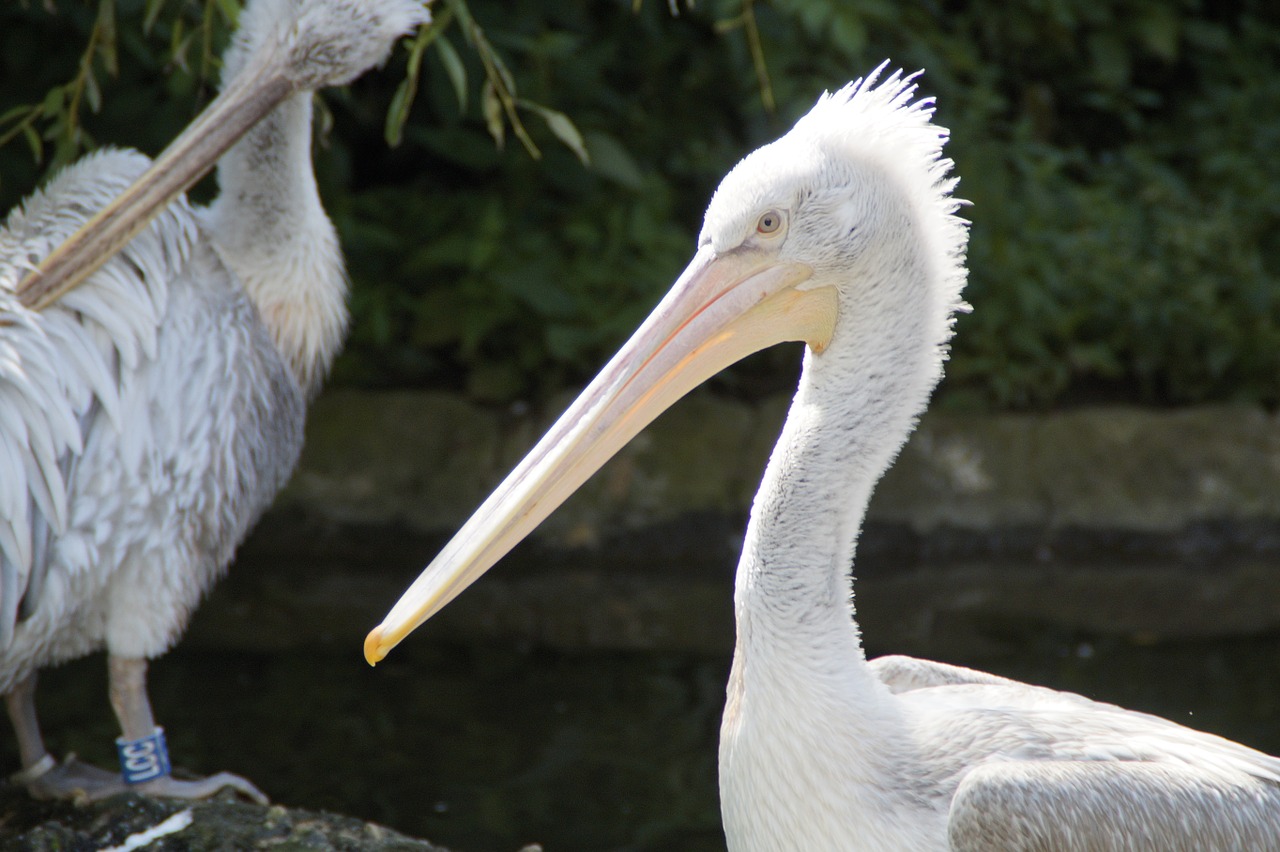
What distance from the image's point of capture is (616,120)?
527 centimetres

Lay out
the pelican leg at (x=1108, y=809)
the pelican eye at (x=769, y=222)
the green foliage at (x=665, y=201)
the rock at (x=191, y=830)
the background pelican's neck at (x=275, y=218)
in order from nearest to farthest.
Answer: the pelican leg at (x=1108, y=809) < the pelican eye at (x=769, y=222) < the rock at (x=191, y=830) < the background pelican's neck at (x=275, y=218) < the green foliage at (x=665, y=201)

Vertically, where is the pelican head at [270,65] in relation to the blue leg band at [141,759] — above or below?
above

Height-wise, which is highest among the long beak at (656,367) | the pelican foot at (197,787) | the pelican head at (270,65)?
the pelican head at (270,65)

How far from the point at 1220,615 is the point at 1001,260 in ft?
4.79

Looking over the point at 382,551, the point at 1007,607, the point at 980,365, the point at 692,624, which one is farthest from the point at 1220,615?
the point at 382,551

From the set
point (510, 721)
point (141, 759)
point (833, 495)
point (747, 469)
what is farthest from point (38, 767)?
point (747, 469)

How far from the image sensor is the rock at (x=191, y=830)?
251 cm

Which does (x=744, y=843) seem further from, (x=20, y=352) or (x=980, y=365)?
(x=980, y=365)

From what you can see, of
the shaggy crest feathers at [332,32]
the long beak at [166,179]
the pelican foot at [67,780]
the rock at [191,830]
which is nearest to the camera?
the rock at [191,830]

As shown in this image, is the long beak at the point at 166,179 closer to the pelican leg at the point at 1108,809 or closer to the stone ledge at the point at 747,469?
the pelican leg at the point at 1108,809

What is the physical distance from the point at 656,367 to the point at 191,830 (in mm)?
Result: 1244

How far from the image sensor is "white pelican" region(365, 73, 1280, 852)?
198 cm

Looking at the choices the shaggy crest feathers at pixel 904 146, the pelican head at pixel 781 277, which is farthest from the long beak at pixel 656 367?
the shaggy crest feathers at pixel 904 146

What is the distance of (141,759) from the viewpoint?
2.94 meters
